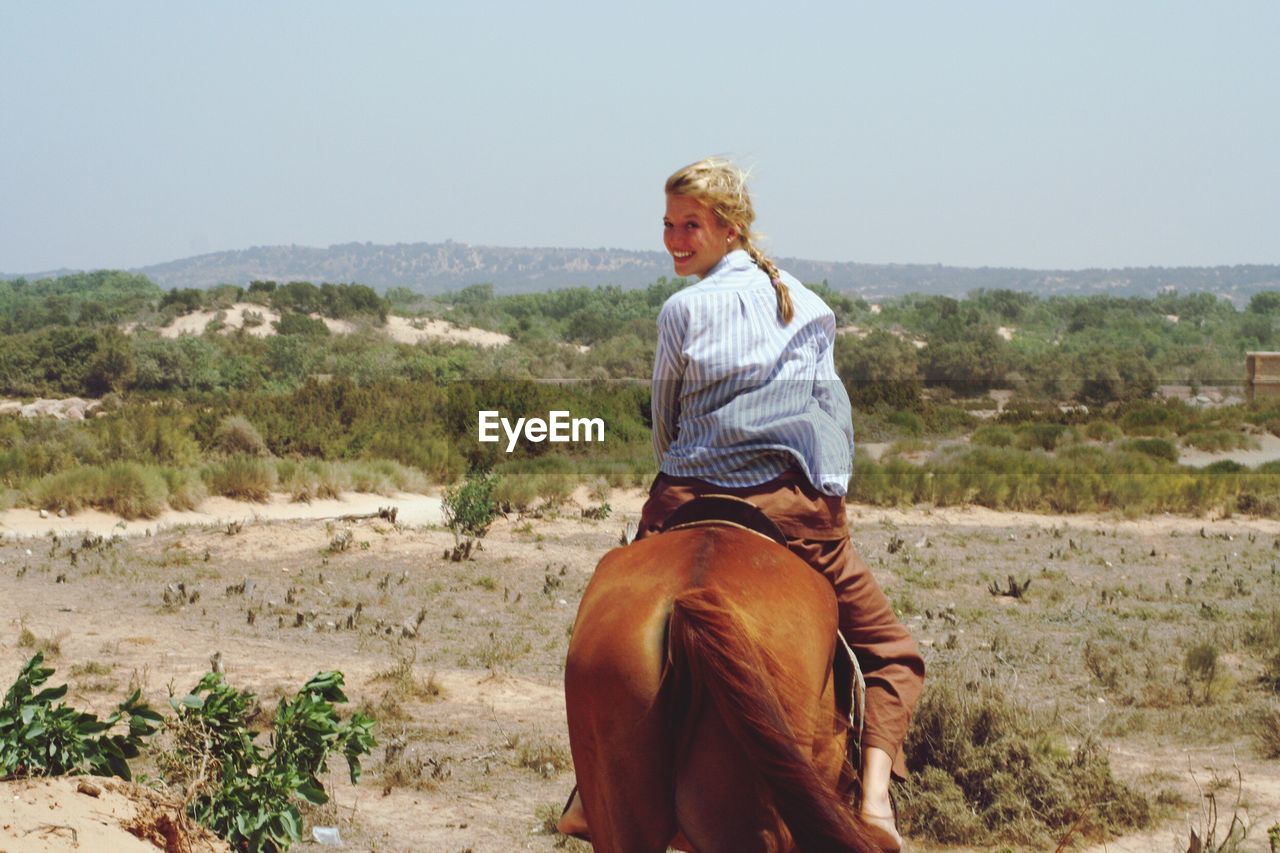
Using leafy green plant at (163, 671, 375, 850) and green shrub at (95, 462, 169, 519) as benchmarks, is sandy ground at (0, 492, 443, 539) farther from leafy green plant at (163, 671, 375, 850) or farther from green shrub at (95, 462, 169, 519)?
leafy green plant at (163, 671, 375, 850)

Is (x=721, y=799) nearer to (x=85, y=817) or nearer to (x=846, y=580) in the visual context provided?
(x=846, y=580)

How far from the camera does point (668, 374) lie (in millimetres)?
3477

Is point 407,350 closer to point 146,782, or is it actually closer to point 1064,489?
point 1064,489

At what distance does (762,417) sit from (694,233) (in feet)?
1.92

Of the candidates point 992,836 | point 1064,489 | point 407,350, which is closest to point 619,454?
point 1064,489

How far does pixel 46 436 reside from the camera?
22859 mm

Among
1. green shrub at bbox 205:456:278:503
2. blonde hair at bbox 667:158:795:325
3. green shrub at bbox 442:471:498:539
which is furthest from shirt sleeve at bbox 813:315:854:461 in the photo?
green shrub at bbox 205:456:278:503

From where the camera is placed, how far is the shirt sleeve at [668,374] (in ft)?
11.3

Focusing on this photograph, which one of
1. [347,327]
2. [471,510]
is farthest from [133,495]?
[347,327]

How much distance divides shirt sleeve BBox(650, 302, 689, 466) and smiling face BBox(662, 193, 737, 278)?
185mm

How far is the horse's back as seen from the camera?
108 inches

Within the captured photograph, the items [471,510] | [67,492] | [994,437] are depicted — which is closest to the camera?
[471,510]

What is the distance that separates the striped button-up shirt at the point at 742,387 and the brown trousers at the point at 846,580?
4 cm

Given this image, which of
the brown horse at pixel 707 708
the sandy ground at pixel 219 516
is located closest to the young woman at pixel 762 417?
the brown horse at pixel 707 708
